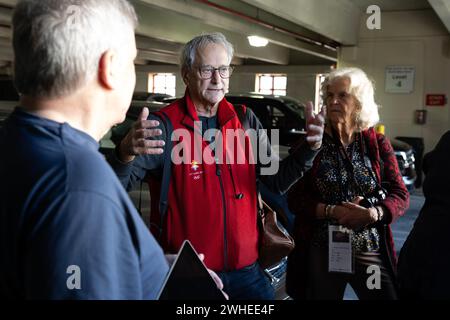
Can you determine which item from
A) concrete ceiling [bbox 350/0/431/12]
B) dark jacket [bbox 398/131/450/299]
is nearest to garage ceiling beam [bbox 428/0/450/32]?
concrete ceiling [bbox 350/0/431/12]

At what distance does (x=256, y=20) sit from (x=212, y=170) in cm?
757

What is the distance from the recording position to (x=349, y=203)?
2.53 m

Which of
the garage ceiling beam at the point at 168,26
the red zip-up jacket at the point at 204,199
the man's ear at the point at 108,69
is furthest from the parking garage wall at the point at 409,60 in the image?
the man's ear at the point at 108,69

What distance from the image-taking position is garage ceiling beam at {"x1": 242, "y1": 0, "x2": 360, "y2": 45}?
801 centimetres

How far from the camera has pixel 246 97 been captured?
10133 millimetres

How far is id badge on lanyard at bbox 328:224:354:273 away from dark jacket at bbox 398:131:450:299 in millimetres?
752

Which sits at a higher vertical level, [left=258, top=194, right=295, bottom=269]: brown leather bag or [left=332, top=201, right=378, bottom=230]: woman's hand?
[left=332, top=201, right=378, bottom=230]: woman's hand

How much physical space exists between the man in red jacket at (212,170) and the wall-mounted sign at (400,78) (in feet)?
36.9

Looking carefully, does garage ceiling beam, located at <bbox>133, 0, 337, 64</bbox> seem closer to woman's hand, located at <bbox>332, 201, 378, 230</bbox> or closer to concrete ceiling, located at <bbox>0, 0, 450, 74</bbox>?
concrete ceiling, located at <bbox>0, 0, 450, 74</bbox>

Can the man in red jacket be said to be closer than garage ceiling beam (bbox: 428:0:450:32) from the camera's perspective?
Yes

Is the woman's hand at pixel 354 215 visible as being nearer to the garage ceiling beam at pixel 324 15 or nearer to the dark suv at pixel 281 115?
the garage ceiling beam at pixel 324 15

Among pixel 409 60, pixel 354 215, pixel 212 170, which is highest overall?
pixel 409 60

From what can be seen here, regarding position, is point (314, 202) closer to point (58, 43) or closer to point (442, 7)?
point (58, 43)

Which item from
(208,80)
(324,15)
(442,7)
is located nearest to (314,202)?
(208,80)
